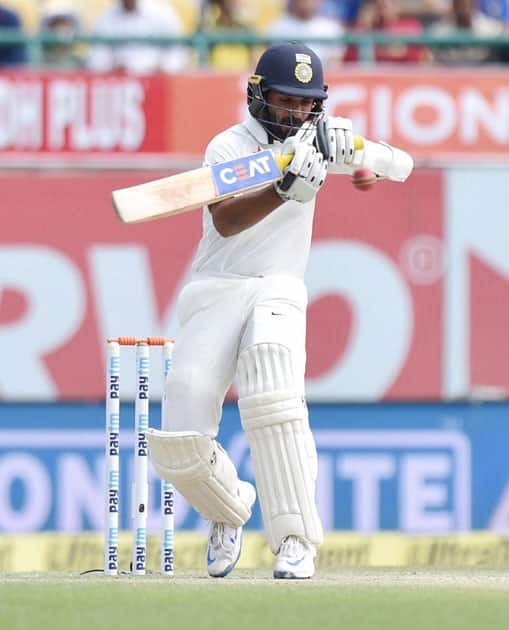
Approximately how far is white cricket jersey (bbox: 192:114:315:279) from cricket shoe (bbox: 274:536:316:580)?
95 centimetres

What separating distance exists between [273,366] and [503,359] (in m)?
4.04

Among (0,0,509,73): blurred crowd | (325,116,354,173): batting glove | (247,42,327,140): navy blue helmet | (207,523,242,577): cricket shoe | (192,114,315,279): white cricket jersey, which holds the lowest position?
(207,523,242,577): cricket shoe

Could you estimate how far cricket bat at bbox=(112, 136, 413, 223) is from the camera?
6410 millimetres

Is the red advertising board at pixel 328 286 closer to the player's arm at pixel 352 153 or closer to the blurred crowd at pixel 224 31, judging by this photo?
the blurred crowd at pixel 224 31

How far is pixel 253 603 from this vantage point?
584 cm

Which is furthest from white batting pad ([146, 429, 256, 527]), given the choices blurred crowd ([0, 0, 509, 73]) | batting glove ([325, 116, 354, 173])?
blurred crowd ([0, 0, 509, 73])

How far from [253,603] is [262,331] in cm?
115

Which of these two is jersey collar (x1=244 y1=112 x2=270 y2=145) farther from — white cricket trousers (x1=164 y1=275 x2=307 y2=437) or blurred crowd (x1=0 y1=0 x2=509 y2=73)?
blurred crowd (x1=0 y1=0 x2=509 y2=73)

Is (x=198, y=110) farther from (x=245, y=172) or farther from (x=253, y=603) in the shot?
(x=253, y=603)

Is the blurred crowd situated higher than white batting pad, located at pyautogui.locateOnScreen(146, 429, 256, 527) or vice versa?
the blurred crowd

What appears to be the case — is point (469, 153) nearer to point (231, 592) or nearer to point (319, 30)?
point (319, 30)

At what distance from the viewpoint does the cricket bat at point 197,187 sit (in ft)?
21.0

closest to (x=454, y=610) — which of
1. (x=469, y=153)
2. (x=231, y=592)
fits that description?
(x=231, y=592)

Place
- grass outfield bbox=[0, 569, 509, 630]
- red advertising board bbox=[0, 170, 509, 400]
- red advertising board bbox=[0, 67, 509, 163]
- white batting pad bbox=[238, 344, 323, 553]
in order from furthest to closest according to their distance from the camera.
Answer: red advertising board bbox=[0, 67, 509, 163] < red advertising board bbox=[0, 170, 509, 400] < white batting pad bbox=[238, 344, 323, 553] < grass outfield bbox=[0, 569, 509, 630]
